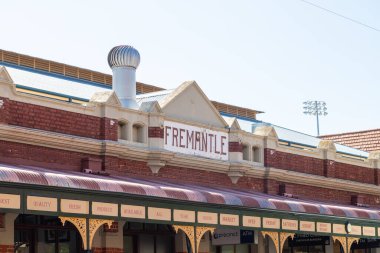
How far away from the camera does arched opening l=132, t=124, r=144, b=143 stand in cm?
2416

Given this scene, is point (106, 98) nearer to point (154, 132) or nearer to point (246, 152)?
point (154, 132)

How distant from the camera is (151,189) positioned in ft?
66.6

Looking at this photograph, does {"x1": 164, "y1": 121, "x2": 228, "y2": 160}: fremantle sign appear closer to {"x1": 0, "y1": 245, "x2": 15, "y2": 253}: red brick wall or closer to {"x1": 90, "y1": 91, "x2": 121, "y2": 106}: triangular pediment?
{"x1": 90, "y1": 91, "x2": 121, "y2": 106}: triangular pediment

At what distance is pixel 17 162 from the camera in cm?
2031

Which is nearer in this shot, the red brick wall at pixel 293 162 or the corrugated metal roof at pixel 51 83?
the corrugated metal roof at pixel 51 83

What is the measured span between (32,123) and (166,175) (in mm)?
4927

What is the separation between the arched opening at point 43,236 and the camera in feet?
67.5

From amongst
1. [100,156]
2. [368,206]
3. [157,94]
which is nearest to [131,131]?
[100,156]

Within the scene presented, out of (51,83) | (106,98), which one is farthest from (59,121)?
(51,83)

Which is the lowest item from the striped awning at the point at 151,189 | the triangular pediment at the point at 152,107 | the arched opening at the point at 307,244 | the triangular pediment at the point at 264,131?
the arched opening at the point at 307,244

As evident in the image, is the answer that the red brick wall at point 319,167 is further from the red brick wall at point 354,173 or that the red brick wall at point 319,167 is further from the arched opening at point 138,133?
the arched opening at point 138,133

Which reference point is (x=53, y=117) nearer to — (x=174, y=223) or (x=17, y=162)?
(x=17, y=162)

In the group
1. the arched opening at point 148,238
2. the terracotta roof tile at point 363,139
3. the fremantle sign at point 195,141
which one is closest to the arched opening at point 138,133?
the fremantle sign at point 195,141

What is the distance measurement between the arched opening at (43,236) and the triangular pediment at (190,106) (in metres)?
4.80
